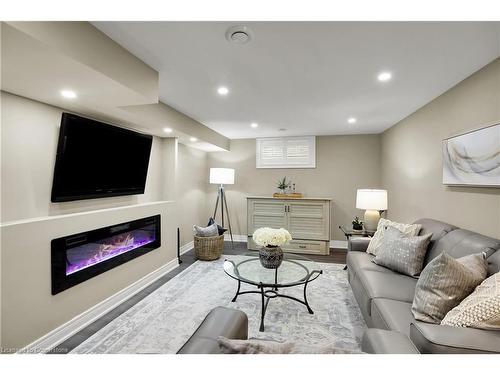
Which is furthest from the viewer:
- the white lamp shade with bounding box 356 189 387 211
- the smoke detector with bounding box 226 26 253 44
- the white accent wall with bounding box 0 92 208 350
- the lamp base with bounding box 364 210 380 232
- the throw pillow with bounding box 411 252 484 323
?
the lamp base with bounding box 364 210 380 232

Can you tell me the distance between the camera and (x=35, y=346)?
1.81m

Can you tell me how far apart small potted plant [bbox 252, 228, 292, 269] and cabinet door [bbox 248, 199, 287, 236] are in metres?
2.28

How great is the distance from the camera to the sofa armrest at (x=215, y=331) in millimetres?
966

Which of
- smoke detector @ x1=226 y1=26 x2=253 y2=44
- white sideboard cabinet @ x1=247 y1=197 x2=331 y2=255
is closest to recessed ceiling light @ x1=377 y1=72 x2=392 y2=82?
smoke detector @ x1=226 y1=26 x2=253 y2=44

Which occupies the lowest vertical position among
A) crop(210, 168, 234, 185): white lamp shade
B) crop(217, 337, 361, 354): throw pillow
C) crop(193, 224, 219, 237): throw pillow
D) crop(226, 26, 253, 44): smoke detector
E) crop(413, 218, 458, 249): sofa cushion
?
crop(193, 224, 219, 237): throw pillow

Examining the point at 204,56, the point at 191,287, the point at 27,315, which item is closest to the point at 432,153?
the point at 204,56

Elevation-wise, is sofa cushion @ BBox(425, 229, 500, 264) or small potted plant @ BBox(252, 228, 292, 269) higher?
sofa cushion @ BBox(425, 229, 500, 264)

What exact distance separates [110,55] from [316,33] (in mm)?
1409

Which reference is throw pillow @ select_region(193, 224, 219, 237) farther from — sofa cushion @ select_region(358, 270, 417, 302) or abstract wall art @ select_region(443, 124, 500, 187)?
abstract wall art @ select_region(443, 124, 500, 187)

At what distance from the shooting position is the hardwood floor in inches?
77.3

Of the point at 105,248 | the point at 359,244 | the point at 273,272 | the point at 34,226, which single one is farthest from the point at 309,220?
the point at 34,226

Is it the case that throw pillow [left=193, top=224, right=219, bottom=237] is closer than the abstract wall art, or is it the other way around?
the abstract wall art

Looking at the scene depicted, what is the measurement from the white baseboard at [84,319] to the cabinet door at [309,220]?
264cm

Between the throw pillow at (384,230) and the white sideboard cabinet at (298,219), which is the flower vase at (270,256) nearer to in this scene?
the throw pillow at (384,230)
